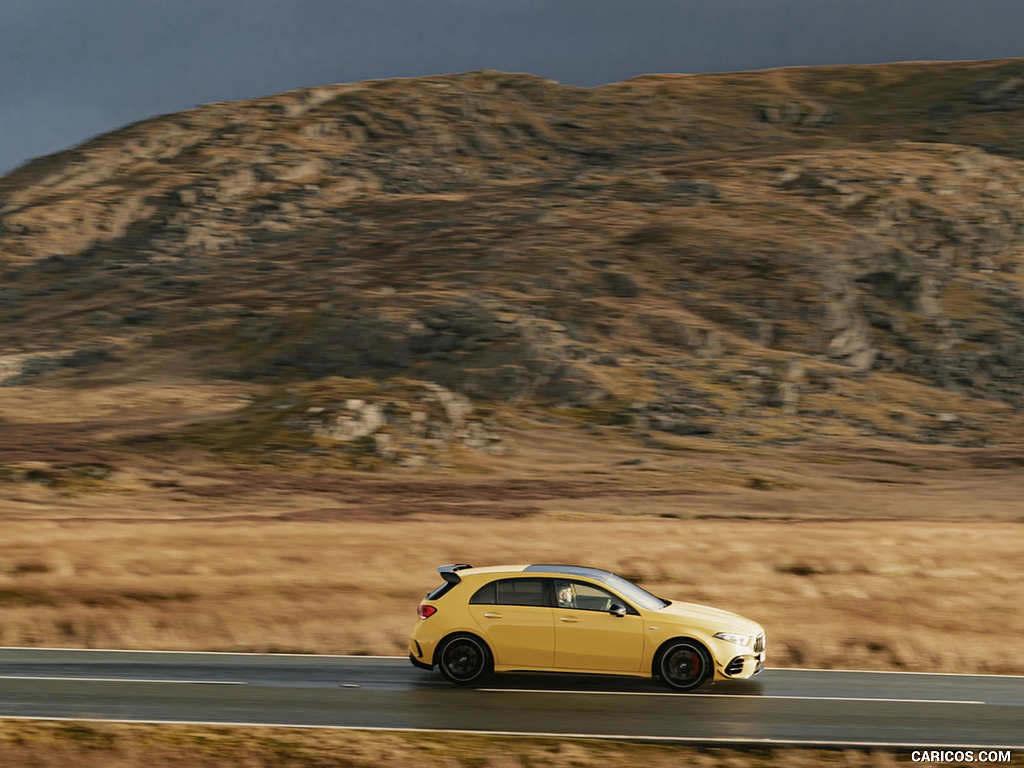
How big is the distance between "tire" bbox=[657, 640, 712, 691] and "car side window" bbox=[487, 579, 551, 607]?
163 cm

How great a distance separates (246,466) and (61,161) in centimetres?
7453

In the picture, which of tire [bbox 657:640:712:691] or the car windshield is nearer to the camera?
tire [bbox 657:640:712:691]

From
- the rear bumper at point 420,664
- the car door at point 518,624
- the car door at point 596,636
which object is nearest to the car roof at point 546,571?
the car door at point 518,624

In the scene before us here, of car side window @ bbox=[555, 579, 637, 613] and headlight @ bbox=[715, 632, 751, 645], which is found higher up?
car side window @ bbox=[555, 579, 637, 613]

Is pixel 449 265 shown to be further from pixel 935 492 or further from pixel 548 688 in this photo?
pixel 548 688

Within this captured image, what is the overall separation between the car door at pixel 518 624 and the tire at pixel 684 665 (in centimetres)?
141

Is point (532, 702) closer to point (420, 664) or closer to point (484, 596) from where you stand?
point (484, 596)

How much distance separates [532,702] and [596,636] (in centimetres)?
121

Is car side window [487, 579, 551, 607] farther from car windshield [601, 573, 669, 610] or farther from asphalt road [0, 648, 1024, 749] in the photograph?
asphalt road [0, 648, 1024, 749]

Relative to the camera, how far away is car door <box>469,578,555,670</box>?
1538cm

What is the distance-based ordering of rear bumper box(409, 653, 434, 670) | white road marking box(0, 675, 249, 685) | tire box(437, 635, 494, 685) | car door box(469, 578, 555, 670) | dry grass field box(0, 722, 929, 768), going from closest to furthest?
dry grass field box(0, 722, 929, 768) → car door box(469, 578, 555, 670) → tire box(437, 635, 494, 685) → rear bumper box(409, 653, 434, 670) → white road marking box(0, 675, 249, 685)

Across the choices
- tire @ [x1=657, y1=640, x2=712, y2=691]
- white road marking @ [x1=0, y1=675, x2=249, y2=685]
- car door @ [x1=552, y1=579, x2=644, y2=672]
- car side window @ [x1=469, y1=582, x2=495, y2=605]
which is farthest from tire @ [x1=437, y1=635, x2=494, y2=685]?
white road marking @ [x1=0, y1=675, x2=249, y2=685]

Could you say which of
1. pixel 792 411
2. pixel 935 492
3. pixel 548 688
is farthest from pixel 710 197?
pixel 548 688

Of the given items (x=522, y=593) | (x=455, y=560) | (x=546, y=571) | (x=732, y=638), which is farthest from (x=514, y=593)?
(x=455, y=560)
